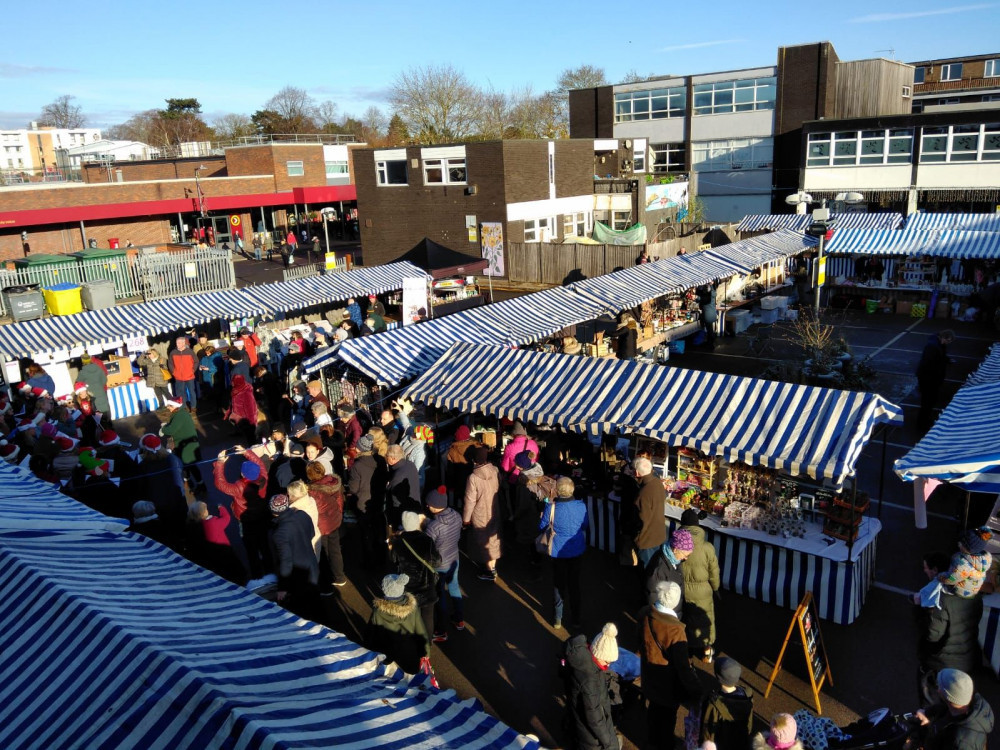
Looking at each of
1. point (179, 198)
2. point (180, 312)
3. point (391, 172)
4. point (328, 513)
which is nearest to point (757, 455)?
point (328, 513)

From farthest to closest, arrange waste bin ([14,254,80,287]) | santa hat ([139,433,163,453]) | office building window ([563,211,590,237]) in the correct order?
office building window ([563,211,590,237])
waste bin ([14,254,80,287])
santa hat ([139,433,163,453])

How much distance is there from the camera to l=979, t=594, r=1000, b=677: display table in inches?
249

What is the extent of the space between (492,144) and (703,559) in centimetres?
2356

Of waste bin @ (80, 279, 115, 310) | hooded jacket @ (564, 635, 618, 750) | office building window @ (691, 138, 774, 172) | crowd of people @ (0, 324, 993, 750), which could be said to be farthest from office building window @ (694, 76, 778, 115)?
hooded jacket @ (564, 635, 618, 750)

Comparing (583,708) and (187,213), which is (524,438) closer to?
(583,708)

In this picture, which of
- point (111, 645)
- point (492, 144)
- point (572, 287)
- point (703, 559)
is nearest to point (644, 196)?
point (492, 144)

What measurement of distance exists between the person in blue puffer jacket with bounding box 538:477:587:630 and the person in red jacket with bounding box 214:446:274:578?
10.0 ft

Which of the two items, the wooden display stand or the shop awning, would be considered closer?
the wooden display stand

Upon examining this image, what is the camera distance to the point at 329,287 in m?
17.9

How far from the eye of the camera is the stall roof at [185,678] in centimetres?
347

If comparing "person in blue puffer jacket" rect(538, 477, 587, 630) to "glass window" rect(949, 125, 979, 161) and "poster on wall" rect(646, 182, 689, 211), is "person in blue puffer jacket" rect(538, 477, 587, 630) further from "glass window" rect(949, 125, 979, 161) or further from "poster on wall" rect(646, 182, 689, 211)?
"glass window" rect(949, 125, 979, 161)

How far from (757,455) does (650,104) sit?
1637 inches

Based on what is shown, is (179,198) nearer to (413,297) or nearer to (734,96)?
(413,297)

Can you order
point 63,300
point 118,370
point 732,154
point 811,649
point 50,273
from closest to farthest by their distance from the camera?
point 811,649, point 118,370, point 63,300, point 50,273, point 732,154
